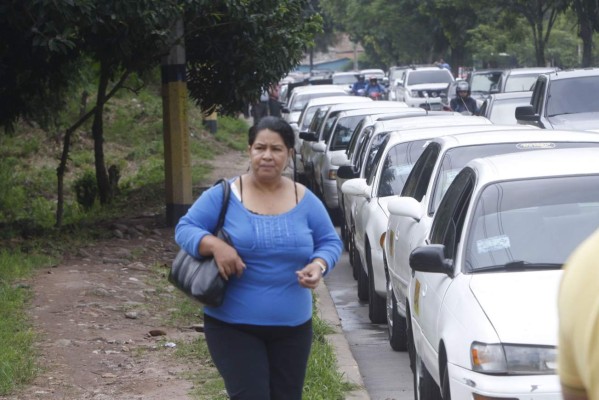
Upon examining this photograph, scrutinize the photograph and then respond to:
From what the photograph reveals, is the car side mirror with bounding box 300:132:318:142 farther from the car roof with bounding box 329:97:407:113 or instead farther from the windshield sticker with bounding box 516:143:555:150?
the windshield sticker with bounding box 516:143:555:150

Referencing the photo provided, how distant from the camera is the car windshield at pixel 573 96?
16719mm

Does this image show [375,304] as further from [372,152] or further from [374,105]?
[374,105]

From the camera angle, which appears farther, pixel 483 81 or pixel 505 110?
pixel 483 81

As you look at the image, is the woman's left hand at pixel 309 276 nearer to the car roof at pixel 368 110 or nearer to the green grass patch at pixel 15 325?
the green grass patch at pixel 15 325

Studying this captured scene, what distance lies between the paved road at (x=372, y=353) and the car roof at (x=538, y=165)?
189cm

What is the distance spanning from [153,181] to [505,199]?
1713 cm

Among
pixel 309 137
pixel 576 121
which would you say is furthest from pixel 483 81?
pixel 576 121

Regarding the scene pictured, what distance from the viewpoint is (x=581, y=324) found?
84.8 inches

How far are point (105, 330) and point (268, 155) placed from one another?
4417 mm

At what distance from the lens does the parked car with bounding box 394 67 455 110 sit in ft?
114

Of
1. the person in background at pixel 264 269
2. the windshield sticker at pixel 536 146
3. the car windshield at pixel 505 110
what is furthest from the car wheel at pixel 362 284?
the car windshield at pixel 505 110

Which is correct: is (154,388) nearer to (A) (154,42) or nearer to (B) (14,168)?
(A) (154,42)

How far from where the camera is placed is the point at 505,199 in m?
6.41

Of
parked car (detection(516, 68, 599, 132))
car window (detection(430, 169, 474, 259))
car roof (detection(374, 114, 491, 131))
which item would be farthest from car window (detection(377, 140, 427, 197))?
parked car (detection(516, 68, 599, 132))
